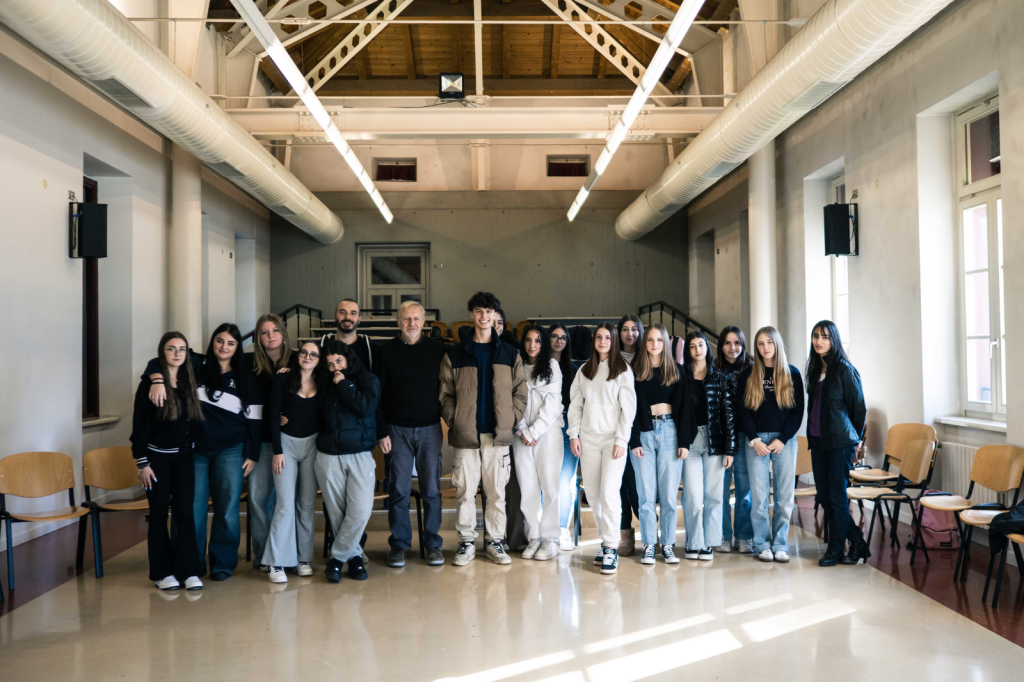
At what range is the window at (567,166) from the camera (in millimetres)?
13398

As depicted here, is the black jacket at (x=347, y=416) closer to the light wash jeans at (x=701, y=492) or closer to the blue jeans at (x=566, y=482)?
the blue jeans at (x=566, y=482)

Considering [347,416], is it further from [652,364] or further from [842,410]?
[842,410]

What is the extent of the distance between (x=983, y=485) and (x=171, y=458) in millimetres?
4861

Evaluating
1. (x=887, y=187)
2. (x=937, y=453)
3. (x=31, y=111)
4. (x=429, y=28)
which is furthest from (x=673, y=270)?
(x=31, y=111)

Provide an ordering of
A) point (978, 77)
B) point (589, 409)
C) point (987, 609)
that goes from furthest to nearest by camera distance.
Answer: point (978, 77) → point (589, 409) → point (987, 609)

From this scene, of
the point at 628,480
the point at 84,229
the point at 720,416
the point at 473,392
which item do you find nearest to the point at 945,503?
the point at 720,416

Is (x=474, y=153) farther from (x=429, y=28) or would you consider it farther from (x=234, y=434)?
(x=234, y=434)

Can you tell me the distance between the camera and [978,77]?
499 centimetres

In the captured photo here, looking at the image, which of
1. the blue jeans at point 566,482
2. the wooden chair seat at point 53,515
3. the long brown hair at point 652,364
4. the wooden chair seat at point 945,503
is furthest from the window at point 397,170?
the wooden chair seat at point 945,503

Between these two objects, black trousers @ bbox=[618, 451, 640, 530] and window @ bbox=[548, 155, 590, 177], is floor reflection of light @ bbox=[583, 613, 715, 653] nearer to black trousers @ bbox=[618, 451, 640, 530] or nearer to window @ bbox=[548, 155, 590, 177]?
black trousers @ bbox=[618, 451, 640, 530]

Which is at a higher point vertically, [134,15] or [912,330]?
[134,15]

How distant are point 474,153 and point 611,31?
9.81ft

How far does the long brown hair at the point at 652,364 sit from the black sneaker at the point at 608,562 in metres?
1.07

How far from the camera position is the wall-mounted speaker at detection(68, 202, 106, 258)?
6141 mm
